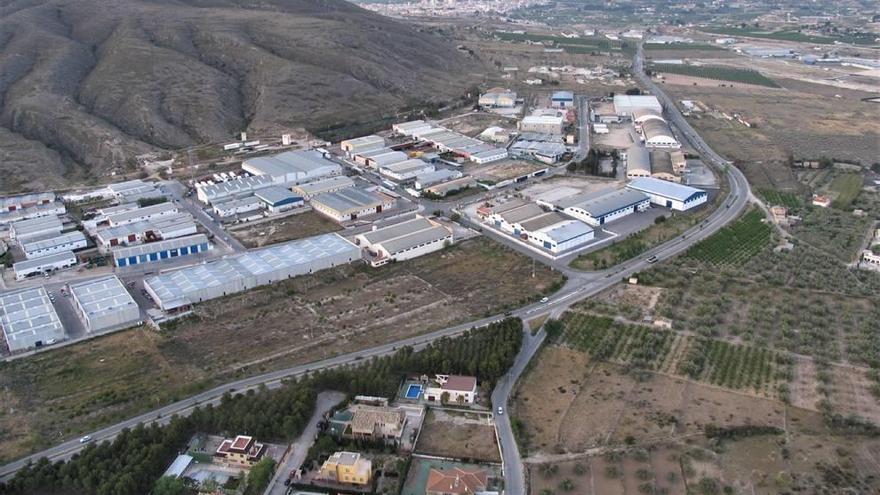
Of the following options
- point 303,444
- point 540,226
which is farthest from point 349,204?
point 303,444

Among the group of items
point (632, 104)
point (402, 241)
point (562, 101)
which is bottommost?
point (632, 104)

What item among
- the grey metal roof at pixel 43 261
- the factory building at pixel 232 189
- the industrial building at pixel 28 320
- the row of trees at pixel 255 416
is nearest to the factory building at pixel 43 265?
the grey metal roof at pixel 43 261

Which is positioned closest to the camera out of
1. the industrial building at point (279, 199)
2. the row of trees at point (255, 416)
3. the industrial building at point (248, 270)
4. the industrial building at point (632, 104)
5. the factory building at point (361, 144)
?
the row of trees at point (255, 416)

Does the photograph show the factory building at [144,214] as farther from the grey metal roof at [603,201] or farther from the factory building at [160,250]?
the grey metal roof at [603,201]

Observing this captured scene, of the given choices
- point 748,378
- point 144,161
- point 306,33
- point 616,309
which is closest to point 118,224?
point 144,161

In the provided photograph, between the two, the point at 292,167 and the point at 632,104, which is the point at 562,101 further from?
the point at 292,167

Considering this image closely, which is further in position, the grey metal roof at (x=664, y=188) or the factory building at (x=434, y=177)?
the factory building at (x=434, y=177)

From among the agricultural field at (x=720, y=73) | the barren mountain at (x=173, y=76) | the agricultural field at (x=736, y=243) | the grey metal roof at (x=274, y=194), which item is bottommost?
the agricultural field at (x=720, y=73)
